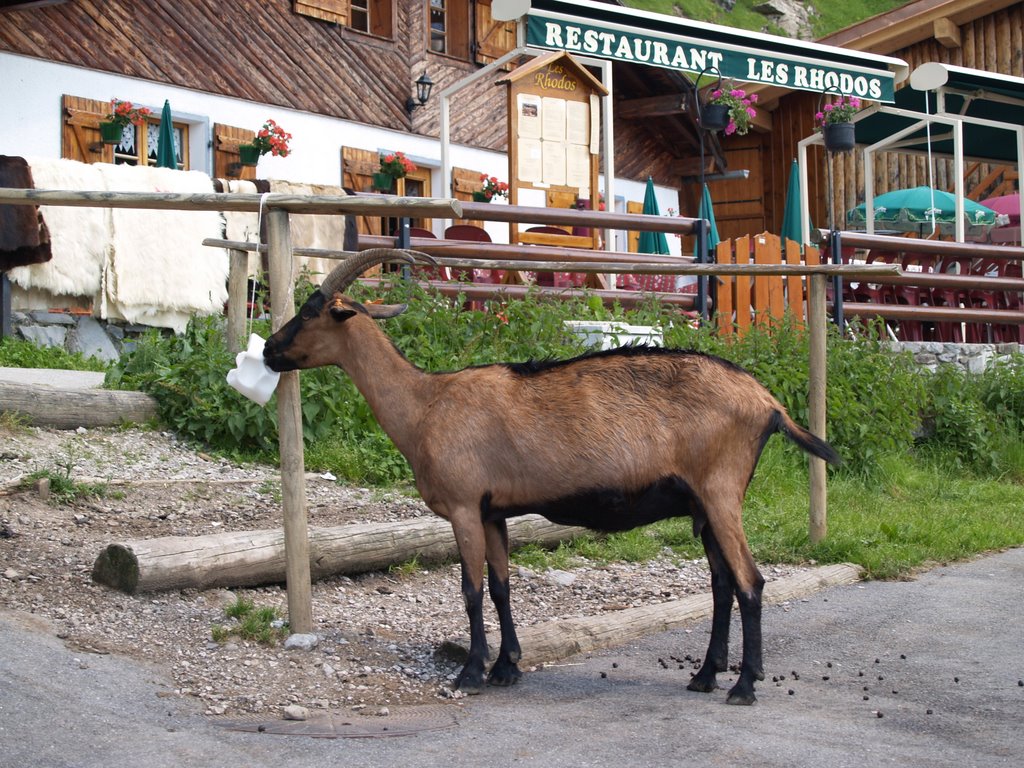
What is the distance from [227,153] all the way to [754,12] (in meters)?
40.0

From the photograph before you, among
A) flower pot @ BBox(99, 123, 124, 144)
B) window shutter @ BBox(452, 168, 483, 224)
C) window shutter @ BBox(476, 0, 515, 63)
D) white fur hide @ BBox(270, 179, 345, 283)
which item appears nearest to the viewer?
white fur hide @ BBox(270, 179, 345, 283)

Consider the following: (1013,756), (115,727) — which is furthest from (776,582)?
(115,727)

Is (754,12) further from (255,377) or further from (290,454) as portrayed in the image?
(290,454)

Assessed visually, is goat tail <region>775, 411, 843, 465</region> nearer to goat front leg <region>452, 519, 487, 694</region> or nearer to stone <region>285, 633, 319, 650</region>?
goat front leg <region>452, 519, 487, 694</region>

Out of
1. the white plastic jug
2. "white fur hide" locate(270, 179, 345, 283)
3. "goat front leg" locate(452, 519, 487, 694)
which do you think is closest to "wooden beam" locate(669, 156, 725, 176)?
"white fur hide" locate(270, 179, 345, 283)

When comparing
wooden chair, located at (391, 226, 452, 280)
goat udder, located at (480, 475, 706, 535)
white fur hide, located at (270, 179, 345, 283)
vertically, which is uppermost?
white fur hide, located at (270, 179, 345, 283)

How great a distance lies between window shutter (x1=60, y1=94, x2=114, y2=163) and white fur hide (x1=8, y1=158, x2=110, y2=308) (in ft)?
9.03

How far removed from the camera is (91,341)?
13086 mm

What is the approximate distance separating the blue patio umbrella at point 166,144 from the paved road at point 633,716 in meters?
9.77

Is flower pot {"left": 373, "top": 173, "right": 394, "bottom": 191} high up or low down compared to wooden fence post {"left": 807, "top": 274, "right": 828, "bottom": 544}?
up

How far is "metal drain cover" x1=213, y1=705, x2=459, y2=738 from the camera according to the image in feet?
15.9

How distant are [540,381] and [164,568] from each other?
2015 mm

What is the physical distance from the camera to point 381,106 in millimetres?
19359

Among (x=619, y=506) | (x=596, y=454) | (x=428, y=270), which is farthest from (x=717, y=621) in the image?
(x=428, y=270)
